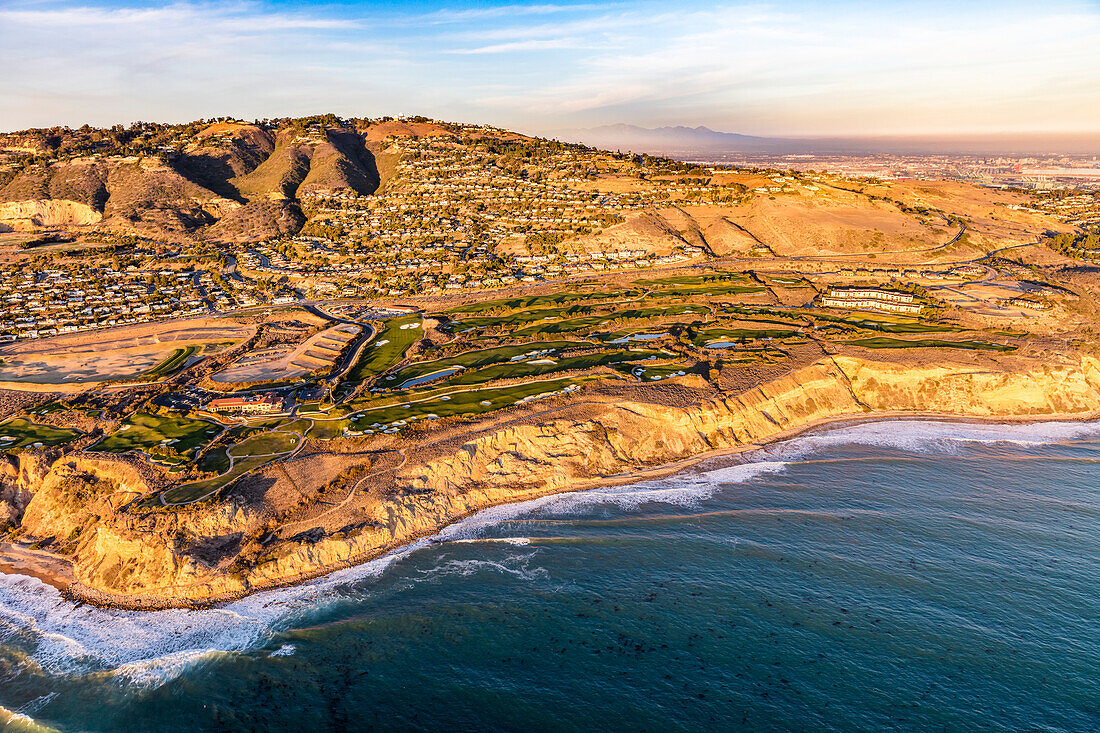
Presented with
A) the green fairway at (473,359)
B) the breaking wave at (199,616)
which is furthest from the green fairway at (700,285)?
the breaking wave at (199,616)

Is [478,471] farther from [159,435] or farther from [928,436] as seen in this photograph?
[928,436]

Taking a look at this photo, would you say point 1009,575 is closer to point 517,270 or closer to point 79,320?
point 517,270

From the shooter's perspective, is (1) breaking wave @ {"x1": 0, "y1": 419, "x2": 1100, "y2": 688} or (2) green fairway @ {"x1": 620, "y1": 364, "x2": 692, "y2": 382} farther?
(2) green fairway @ {"x1": 620, "y1": 364, "x2": 692, "y2": 382}

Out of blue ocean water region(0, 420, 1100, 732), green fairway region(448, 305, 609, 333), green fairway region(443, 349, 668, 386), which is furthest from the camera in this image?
green fairway region(448, 305, 609, 333)

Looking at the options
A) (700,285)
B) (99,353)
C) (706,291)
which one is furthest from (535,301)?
(99,353)

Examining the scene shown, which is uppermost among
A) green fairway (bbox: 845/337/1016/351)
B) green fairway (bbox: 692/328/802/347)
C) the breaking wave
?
green fairway (bbox: 692/328/802/347)

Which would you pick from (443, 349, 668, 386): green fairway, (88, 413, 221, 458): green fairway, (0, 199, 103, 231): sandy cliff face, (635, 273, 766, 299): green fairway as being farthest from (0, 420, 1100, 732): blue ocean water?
(0, 199, 103, 231): sandy cliff face

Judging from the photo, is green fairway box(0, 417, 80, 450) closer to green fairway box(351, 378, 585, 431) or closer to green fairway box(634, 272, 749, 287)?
green fairway box(351, 378, 585, 431)

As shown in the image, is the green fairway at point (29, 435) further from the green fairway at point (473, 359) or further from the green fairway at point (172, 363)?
the green fairway at point (473, 359)
